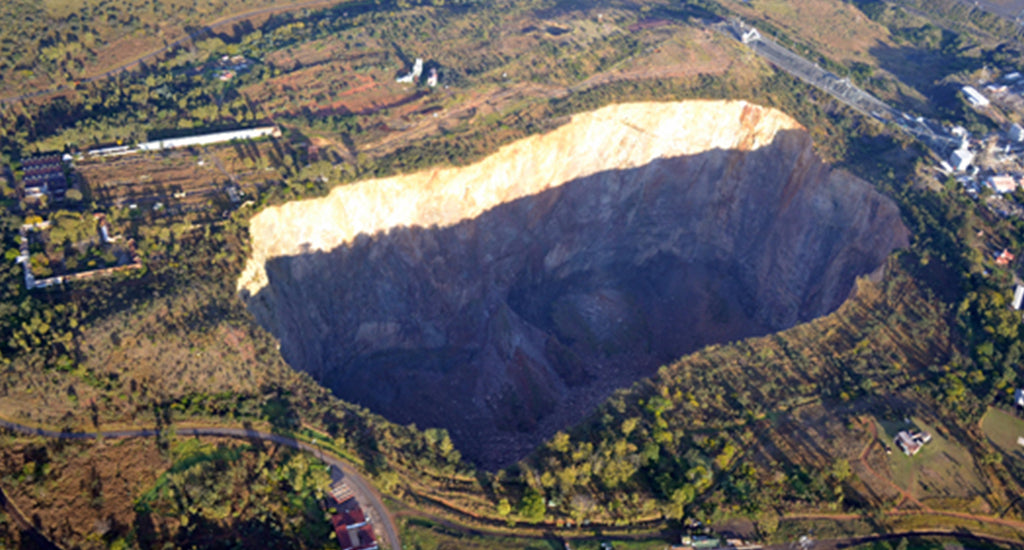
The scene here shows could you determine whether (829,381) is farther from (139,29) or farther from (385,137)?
(139,29)

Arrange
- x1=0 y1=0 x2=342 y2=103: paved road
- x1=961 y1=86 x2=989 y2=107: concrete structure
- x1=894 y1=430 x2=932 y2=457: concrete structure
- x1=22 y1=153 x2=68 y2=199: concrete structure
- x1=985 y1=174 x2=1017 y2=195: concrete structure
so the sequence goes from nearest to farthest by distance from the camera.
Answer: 1. x1=894 y1=430 x2=932 y2=457: concrete structure
2. x1=22 y1=153 x2=68 y2=199: concrete structure
3. x1=985 y1=174 x2=1017 y2=195: concrete structure
4. x1=0 y1=0 x2=342 y2=103: paved road
5. x1=961 y1=86 x2=989 y2=107: concrete structure

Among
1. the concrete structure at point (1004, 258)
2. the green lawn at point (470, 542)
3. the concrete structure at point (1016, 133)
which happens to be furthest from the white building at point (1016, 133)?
the green lawn at point (470, 542)

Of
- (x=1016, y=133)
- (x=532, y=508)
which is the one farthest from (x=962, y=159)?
(x=532, y=508)

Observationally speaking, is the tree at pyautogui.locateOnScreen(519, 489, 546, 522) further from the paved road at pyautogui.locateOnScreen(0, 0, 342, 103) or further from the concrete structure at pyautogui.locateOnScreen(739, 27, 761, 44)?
the concrete structure at pyautogui.locateOnScreen(739, 27, 761, 44)

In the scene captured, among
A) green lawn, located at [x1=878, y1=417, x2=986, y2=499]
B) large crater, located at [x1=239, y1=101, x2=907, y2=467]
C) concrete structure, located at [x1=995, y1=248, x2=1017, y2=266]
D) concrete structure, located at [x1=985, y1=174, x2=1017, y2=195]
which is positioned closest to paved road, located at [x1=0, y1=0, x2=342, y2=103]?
large crater, located at [x1=239, y1=101, x2=907, y2=467]

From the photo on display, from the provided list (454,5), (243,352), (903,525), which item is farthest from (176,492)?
(454,5)
